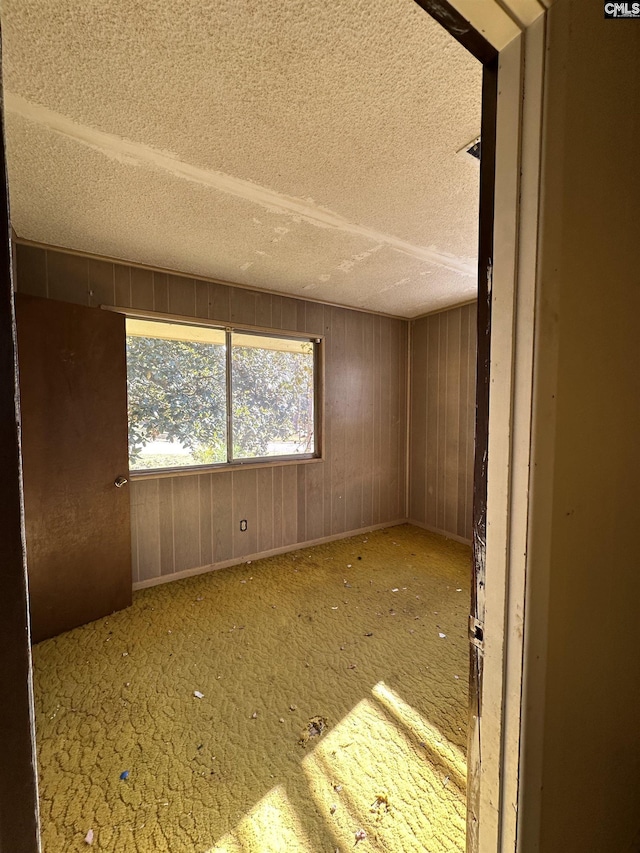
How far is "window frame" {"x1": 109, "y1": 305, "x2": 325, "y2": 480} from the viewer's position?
2809mm

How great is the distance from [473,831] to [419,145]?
213 centimetres

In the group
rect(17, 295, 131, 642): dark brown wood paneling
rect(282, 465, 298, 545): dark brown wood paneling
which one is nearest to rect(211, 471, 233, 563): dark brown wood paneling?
rect(282, 465, 298, 545): dark brown wood paneling

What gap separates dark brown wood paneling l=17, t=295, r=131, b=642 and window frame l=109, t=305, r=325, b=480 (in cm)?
29

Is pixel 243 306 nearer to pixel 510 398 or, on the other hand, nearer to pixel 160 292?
pixel 160 292

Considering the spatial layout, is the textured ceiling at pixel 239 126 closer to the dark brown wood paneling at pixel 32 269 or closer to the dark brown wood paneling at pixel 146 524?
the dark brown wood paneling at pixel 32 269

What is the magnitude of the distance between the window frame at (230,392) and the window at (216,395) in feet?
0.04

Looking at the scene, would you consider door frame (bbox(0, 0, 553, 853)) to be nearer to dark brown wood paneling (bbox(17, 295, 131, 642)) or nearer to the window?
dark brown wood paneling (bbox(17, 295, 131, 642))

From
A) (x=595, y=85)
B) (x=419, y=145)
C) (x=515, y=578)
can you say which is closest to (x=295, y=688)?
(x=515, y=578)

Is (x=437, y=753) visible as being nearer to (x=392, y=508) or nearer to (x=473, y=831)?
(x=473, y=831)

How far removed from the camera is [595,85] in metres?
0.74

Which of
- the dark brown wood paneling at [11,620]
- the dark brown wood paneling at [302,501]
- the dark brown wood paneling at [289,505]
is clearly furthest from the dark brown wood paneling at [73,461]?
the dark brown wood paneling at [11,620]

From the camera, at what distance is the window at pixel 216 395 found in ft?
9.20

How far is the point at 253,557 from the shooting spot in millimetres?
3348

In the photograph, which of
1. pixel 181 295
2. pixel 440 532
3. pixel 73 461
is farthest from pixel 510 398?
pixel 440 532
